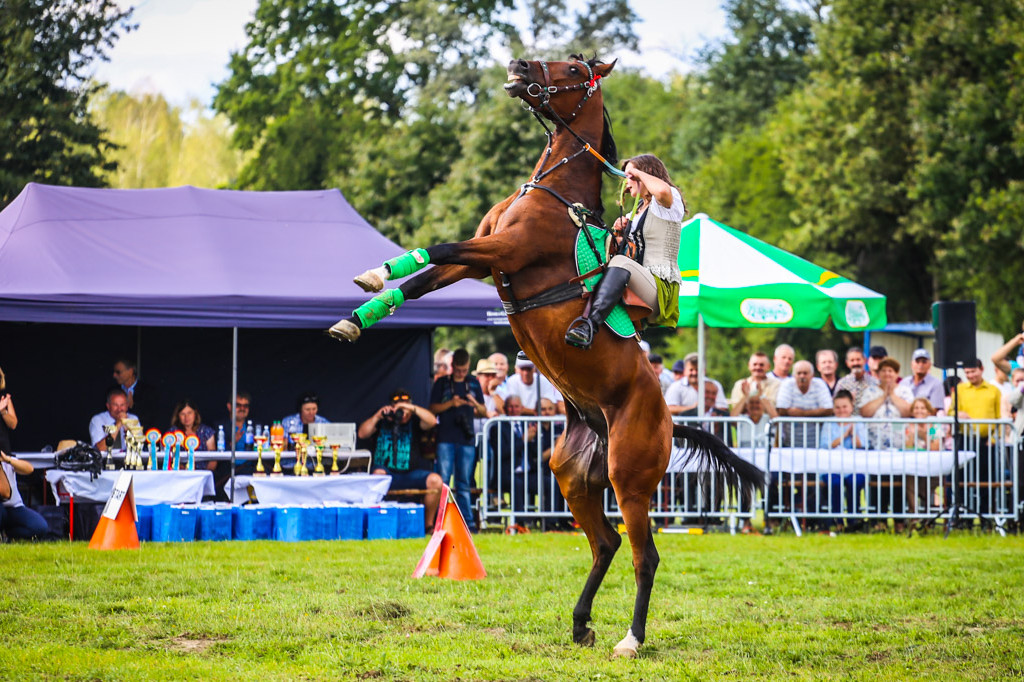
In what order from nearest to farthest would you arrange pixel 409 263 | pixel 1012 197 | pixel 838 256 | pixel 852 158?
1. pixel 409 263
2. pixel 1012 197
3. pixel 852 158
4. pixel 838 256

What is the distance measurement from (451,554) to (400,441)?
4487 mm

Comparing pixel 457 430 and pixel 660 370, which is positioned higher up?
pixel 660 370

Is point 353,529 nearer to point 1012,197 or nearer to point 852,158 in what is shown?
point 1012,197

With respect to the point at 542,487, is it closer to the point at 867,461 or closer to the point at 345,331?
the point at 867,461

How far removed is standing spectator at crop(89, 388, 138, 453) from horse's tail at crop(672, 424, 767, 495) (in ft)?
23.3

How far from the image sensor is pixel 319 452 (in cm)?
1270

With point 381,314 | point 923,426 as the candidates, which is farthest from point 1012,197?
point 381,314

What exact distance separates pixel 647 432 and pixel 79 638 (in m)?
3.24

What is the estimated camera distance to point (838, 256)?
33188 mm

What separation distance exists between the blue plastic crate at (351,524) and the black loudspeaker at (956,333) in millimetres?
6284

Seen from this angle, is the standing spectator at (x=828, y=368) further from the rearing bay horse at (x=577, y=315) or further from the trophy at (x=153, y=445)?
the rearing bay horse at (x=577, y=315)

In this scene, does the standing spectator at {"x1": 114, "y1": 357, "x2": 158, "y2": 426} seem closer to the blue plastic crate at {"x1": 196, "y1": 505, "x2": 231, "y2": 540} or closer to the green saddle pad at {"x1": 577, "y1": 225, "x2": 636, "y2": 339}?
the blue plastic crate at {"x1": 196, "y1": 505, "x2": 231, "y2": 540}

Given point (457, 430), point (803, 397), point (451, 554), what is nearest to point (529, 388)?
point (457, 430)

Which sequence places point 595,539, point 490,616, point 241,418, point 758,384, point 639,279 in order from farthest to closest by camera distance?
point 758,384 → point 241,418 → point 490,616 → point 595,539 → point 639,279
